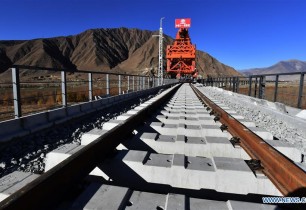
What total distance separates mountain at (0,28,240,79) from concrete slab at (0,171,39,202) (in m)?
135

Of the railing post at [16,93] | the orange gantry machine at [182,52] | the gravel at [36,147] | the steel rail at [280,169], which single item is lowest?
the gravel at [36,147]

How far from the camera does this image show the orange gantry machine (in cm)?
3403

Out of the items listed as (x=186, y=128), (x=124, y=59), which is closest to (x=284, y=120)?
(x=186, y=128)

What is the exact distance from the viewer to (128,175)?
2.27 metres

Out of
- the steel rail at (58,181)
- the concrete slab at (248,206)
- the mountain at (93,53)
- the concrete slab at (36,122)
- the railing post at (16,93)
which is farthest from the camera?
the mountain at (93,53)

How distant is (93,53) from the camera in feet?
526

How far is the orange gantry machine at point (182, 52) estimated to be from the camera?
1340 inches

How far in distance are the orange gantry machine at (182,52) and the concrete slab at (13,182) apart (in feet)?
108

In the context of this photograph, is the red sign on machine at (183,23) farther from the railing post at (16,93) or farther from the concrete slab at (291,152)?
the concrete slab at (291,152)

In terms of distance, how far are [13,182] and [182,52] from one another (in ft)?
110

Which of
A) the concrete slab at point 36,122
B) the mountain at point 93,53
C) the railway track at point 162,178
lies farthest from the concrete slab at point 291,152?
the mountain at point 93,53

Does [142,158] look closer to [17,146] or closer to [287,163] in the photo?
[287,163]

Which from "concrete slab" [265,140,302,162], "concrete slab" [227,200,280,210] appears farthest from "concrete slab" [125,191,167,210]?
"concrete slab" [265,140,302,162]

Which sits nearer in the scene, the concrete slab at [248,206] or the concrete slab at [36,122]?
the concrete slab at [248,206]
